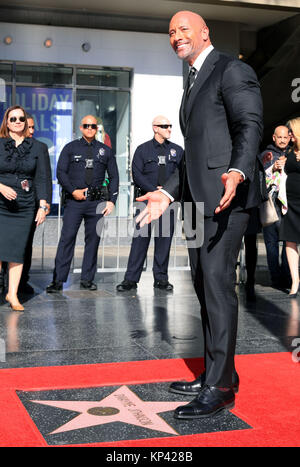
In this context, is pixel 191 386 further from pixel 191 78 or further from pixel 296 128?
pixel 296 128

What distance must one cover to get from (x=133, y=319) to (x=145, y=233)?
1.93m

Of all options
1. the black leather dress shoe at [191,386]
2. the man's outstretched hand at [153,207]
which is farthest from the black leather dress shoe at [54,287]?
the man's outstretched hand at [153,207]

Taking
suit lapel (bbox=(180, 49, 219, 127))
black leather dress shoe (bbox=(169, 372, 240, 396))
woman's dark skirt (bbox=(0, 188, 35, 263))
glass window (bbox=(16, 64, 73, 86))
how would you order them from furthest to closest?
glass window (bbox=(16, 64, 73, 86)) < woman's dark skirt (bbox=(0, 188, 35, 263)) < black leather dress shoe (bbox=(169, 372, 240, 396)) < suit lapel (bbox=(180, 49, 219, 127))

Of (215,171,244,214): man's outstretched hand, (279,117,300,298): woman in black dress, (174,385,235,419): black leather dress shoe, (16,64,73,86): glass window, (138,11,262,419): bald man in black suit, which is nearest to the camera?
(215,171,244,214): man's outstretched hand

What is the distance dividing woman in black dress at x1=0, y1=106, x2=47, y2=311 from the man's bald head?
128 inches

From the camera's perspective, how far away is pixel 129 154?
15.8 meters

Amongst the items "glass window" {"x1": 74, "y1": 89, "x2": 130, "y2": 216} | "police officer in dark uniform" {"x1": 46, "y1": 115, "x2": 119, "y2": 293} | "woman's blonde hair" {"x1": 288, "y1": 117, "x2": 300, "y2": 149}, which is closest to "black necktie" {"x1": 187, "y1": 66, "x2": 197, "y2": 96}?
"woman's blonde hair" {"x1": 288, "y1": 117, "x2": 300, "y2": 149}

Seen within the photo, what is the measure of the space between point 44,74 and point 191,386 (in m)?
12.2

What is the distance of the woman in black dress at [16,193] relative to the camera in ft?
22.4

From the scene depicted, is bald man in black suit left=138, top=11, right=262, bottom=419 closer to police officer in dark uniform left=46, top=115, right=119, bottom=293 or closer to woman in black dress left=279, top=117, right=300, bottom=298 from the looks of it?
woman in black dress left=279, top=117, right=300, bottom=298

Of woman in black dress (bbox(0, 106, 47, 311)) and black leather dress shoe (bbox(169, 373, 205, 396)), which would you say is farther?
woman in black dress (bbox(0, 106, 47, 311))

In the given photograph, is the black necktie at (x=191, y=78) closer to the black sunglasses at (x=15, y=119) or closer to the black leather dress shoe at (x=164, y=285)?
the black sunglasses at (x=15, y=119)

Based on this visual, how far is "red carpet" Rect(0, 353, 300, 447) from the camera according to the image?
3.29 m

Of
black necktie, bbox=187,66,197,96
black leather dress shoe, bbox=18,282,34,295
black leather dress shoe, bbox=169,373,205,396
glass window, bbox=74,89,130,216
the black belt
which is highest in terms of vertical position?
glass window, bbox=74,89,130,216
